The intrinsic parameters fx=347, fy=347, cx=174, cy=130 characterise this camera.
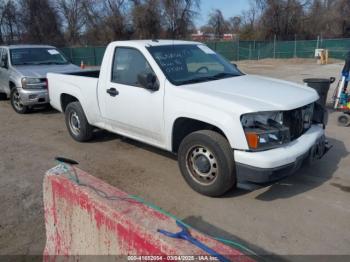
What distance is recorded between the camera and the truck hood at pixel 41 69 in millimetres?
8844

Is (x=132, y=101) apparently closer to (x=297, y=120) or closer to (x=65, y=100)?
(x=297, y=120)

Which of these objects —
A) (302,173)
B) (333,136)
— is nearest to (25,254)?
(302,173)

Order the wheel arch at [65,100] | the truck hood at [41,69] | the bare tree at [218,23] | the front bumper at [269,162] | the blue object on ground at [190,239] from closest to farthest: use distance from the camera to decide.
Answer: the blue object on ground at [190,239] < the front bumper at [269,162] < the wheel arch at [65,100] < the truck hood at [41,69] < the bare tree at [218,23]

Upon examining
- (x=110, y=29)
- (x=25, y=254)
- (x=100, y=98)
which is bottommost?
(x=25, y=254)

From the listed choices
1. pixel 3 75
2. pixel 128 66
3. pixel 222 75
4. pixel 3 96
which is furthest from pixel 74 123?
pixel 3 96

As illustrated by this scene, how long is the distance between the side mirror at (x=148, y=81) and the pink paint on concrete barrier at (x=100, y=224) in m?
1.78

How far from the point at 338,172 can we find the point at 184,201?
7.76ft

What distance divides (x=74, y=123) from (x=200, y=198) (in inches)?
133

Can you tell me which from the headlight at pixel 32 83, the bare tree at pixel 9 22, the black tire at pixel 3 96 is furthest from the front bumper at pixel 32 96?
the bare tree at pixel 9 22

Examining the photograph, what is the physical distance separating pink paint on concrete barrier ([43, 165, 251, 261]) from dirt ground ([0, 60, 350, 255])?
2.25ft

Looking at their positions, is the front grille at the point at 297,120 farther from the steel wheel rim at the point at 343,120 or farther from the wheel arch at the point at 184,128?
the steel wheel rim at the point at 343,120

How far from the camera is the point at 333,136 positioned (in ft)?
22.1

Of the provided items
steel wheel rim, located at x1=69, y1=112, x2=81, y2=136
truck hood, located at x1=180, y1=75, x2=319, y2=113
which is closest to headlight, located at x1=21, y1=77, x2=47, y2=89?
steel wheel rim, located at x1=69, y1=112, x2=81, y2=136

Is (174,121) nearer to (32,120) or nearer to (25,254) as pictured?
(25,254)
